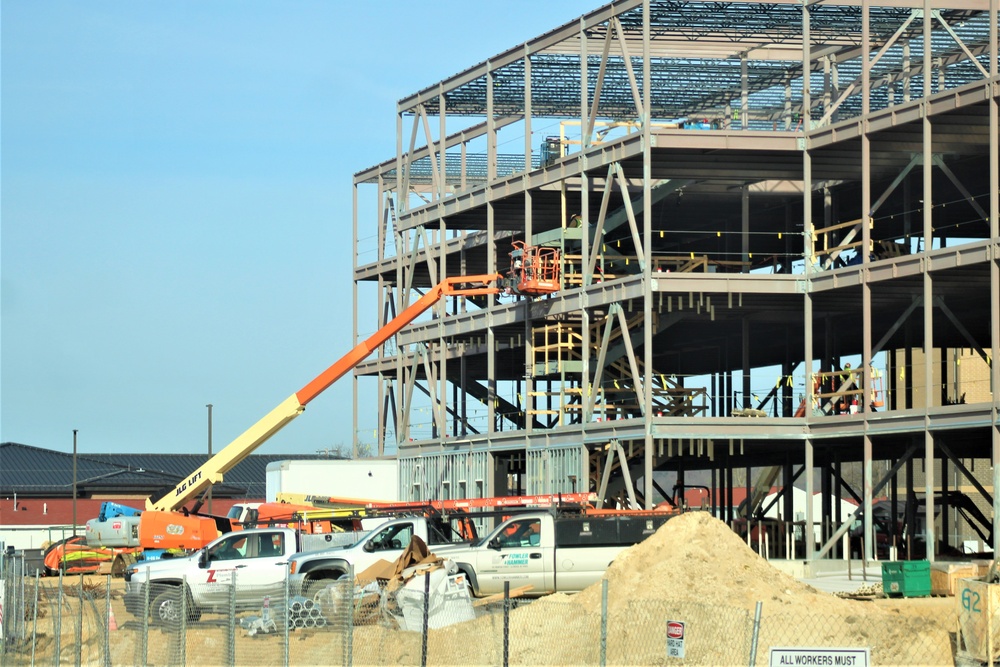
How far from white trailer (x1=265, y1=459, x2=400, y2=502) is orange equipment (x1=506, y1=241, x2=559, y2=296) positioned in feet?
32.9

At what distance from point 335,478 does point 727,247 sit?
57.2 feet

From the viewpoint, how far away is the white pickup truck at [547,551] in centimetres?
2870

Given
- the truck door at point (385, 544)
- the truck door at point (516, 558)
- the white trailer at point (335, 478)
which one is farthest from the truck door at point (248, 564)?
the white trailer at point (335, 478)

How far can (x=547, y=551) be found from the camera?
94.8 feet

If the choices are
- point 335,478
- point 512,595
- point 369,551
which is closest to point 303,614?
point 369,551

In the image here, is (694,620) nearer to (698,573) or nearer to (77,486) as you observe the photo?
(698,573)

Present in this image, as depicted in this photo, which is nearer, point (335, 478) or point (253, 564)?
point (253, 564)

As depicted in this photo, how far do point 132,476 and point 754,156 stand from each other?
63.8 m

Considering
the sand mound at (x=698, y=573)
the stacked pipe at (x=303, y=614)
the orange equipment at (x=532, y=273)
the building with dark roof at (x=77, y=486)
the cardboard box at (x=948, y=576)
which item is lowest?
the building with dark roof at (x=77, y=486)

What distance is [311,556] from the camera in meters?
27.8

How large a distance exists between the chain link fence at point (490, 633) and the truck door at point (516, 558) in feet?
13.1

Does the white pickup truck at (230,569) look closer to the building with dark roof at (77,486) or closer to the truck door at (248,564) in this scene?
the truck door at (248,564)

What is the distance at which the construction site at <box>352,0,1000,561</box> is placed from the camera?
134 feet

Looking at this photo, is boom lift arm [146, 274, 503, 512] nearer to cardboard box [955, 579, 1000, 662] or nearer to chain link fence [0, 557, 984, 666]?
chain link fence [0, 557, 984, 666]
